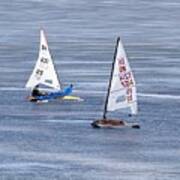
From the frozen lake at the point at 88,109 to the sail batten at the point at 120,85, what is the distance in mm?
1305

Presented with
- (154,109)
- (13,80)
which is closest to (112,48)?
(13,80)

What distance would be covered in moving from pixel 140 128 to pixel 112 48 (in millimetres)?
42096

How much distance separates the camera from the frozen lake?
201ft

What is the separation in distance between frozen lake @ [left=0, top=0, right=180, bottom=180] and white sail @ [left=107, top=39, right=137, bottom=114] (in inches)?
52.3

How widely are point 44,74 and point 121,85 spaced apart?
495 inches

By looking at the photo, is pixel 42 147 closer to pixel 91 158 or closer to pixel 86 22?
pixel 91 158

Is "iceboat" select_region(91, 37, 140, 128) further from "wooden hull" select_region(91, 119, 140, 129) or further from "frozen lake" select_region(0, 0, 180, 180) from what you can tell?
"frozen lake" select_region(0, 0, 180, 180)

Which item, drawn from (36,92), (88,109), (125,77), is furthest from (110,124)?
(36,92)

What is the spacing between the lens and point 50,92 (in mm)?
82812

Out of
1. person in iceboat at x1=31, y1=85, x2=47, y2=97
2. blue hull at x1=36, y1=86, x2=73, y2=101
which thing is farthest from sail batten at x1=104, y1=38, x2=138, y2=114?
person in iceboat at x1=31, y1=85, x2=47, y2=97

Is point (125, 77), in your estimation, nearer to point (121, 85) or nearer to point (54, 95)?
point (121, 85)

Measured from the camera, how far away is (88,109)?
77.0 meters

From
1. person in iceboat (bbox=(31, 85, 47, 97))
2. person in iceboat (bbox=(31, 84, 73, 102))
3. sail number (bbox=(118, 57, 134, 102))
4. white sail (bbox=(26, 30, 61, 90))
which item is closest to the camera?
sail number (bbox=(118, 57, 134, 102))

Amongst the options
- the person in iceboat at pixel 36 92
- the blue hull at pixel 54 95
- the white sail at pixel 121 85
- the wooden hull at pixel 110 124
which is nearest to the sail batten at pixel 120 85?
the white sail at pixel 121 85
